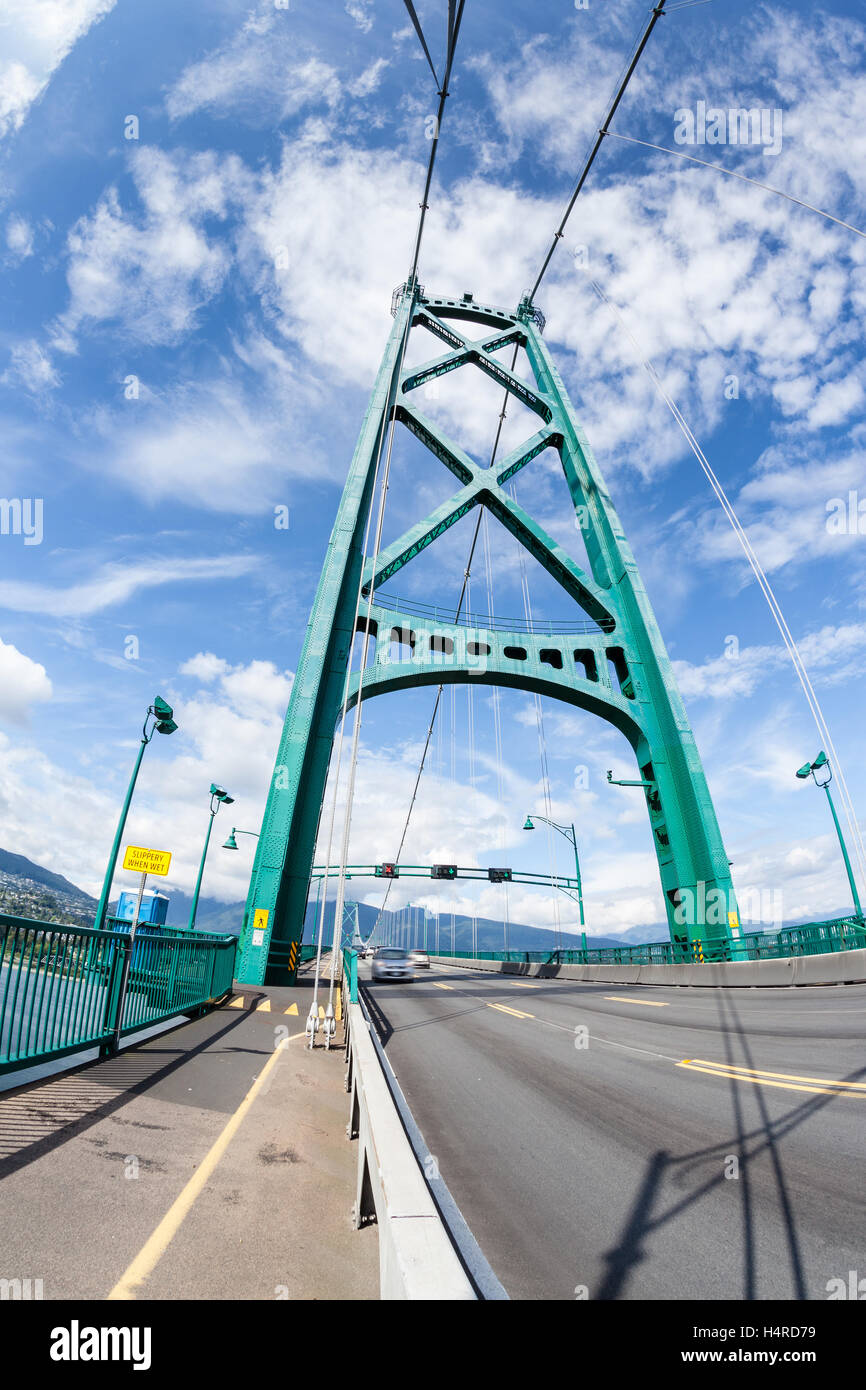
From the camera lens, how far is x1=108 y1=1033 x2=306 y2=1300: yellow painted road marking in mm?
2768

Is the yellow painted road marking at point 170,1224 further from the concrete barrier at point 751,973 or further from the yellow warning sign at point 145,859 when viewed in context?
the concrete barrier at point 751,973

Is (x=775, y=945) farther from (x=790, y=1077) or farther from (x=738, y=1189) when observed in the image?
(x=738, y=1189)

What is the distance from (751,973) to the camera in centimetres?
1728

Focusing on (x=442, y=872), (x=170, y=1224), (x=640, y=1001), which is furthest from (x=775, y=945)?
(x=442, y=872)

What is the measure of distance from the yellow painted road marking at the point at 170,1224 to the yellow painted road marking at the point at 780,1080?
515 cm

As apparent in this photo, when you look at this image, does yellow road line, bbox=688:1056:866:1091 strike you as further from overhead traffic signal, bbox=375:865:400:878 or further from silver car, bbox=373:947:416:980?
overhead traffic signal, bbox=375:865:400:878

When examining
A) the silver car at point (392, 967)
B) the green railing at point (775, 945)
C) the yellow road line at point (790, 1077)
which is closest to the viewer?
the yellow road line at point (790, 1077)

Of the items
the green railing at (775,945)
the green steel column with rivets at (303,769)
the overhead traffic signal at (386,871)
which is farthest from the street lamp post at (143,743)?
the overhead traffic signal at (386,871)

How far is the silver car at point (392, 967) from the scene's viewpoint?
2417cm

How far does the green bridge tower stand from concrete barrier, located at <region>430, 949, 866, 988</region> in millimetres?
1388

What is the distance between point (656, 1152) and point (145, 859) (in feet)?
24.4

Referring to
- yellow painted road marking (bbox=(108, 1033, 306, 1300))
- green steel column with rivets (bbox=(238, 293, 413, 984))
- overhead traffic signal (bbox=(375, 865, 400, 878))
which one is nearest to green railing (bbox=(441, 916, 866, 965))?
green steel column with rivets (bbox=(238, 293, 413, 984))
